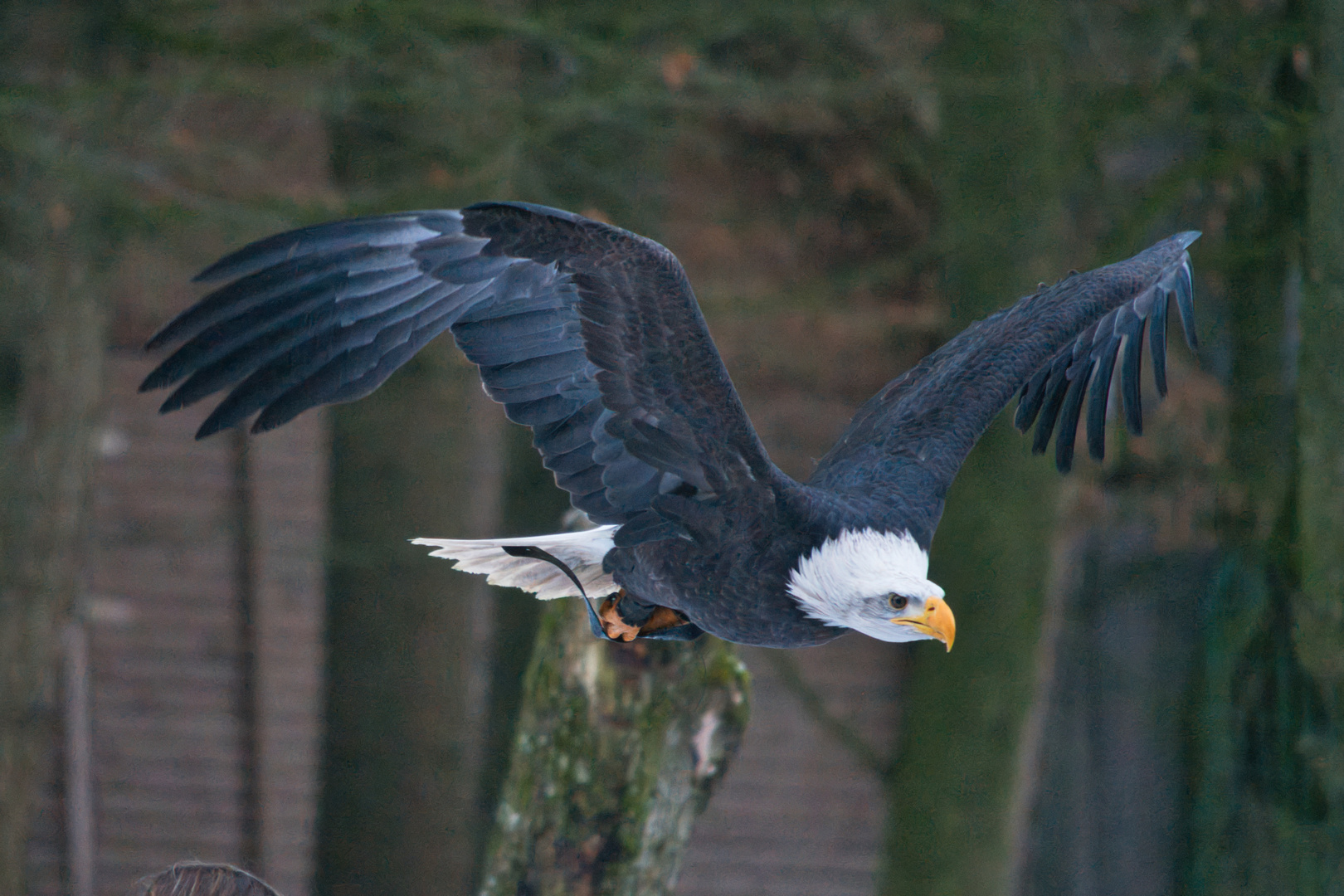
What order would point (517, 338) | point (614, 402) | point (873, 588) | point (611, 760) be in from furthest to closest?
point (611, 760)
point (517, 338)
point (614, 402)
point (873, 588)

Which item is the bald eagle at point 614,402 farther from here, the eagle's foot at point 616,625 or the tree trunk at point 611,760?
the tree trunk at point 611,760

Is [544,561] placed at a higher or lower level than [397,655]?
higher

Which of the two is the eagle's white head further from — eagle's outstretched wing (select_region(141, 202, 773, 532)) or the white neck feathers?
eagle's outstretched wing (select_region(141, 202, 773, 532))

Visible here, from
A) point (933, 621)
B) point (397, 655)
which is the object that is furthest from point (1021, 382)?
point (397, 655)

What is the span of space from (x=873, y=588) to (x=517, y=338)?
0.77 metres

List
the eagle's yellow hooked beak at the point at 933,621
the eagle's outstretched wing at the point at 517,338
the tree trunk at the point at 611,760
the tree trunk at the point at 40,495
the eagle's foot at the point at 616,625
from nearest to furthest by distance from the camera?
the eagle's yellow hooked beak at the point at 933,621 < the eagle's outstretched wing at the point at 517,338 < the eagle's foot at the point at 616,625 < the tree trunk at the point at 611,760 < the tree trunk at the point at 40,495

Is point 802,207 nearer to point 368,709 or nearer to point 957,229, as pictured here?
point 957,229

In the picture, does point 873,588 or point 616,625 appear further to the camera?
point 616,625

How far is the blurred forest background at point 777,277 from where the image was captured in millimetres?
4129

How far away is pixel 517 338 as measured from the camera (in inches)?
90.9

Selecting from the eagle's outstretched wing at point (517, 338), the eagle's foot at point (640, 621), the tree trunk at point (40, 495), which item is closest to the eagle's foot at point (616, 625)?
the eagle's foot at point (640, 621)

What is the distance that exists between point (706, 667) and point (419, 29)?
229 cm

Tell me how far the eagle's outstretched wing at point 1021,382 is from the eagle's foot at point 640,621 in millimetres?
375

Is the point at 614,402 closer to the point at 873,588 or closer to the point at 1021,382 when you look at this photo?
the point at 873,588
